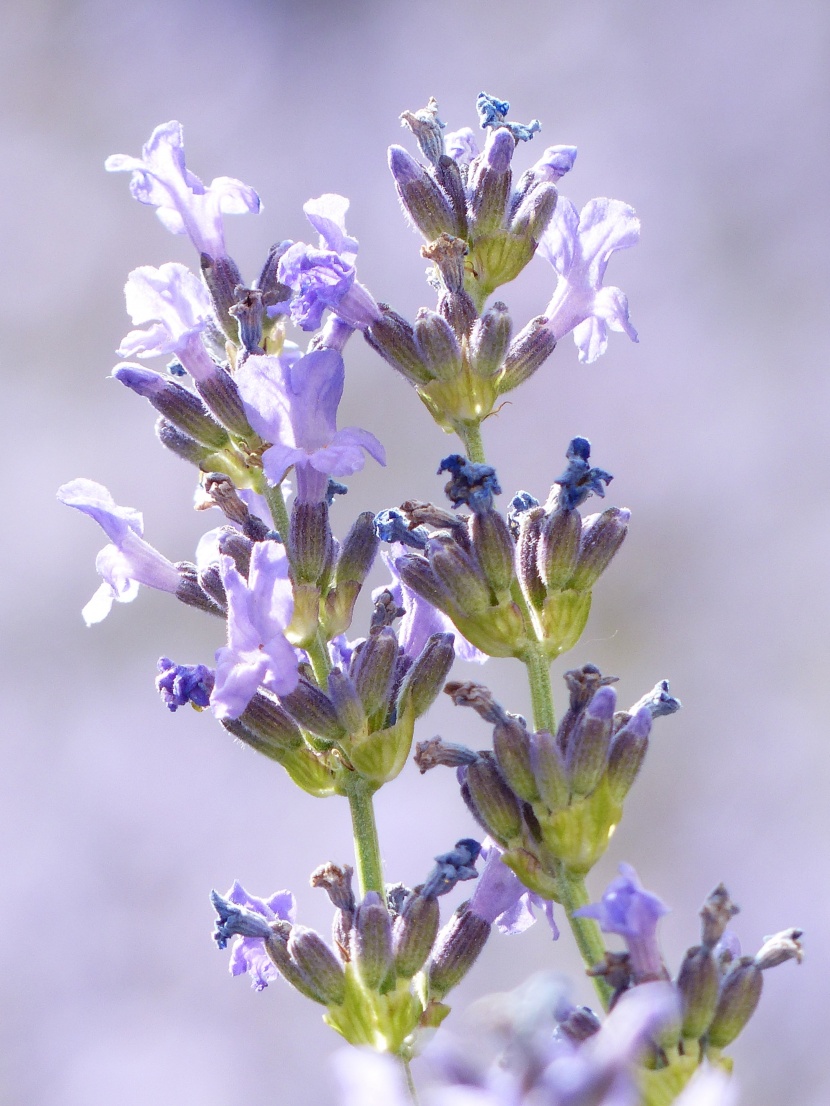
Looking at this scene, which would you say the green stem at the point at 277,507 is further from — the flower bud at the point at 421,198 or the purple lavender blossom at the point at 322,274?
the flower bud at the point at 421,198

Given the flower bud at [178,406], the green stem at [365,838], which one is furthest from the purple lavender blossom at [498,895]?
the flower bud at [178,406]

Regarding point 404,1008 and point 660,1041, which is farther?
point 404,1008

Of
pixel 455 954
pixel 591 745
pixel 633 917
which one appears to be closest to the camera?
pixel 633 917

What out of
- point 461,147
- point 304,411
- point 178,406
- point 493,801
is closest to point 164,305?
point 178,406

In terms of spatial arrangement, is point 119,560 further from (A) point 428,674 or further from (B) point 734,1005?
(B) point 734,1005

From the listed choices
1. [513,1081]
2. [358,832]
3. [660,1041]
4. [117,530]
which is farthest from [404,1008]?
[117,530]

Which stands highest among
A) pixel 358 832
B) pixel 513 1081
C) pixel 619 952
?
pixel 358 832

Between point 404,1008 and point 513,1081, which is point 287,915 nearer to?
point 404,1008
